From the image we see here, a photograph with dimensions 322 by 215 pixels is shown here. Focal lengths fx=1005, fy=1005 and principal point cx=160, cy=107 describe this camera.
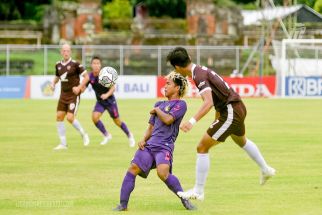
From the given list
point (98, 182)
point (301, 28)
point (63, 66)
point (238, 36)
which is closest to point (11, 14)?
point (238, 36)

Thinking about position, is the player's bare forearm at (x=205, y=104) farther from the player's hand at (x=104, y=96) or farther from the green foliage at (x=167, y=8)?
the green foliage at (x=167, y=8)

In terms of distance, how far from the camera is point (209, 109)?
12266 mm

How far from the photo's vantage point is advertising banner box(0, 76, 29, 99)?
4791cm

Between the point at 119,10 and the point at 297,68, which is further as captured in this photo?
the point at 119,10

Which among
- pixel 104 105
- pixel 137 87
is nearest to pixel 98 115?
pixel 104 105

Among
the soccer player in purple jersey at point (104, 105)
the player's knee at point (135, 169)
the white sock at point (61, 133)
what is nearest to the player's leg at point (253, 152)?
the player's knee at point (135, 169)

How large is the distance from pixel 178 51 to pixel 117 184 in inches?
128

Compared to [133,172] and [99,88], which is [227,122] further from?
[99,88]

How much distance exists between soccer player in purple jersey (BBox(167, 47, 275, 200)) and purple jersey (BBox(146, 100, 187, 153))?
0.63 ft

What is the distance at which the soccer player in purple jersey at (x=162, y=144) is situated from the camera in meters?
12.1

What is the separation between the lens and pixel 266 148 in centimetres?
2122

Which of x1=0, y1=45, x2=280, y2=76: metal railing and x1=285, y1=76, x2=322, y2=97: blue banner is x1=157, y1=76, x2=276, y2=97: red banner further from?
x1=0, y1=45, x2=280, y2=76: metal railing

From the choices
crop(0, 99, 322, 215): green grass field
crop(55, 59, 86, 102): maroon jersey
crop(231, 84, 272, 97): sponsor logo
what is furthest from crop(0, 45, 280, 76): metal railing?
crop(55, 59, 86, 102): maroon jersey

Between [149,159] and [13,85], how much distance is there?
120 ft
